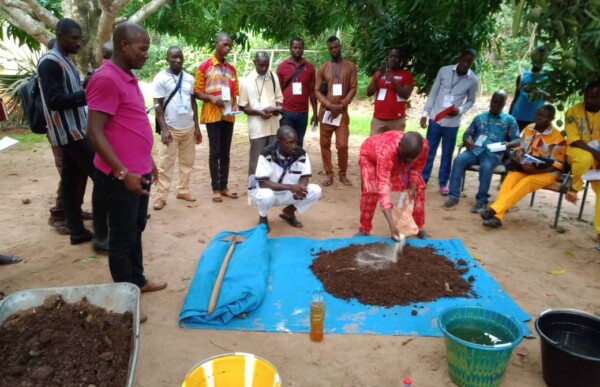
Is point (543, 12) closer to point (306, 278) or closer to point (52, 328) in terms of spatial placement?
point (306, 278)

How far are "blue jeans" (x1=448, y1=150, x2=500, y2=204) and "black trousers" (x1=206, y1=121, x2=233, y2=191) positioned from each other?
283 cm

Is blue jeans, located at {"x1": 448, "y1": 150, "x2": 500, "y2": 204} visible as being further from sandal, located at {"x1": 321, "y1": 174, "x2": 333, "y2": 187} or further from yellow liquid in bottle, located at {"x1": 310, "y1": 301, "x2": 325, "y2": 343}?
yellow liquid in bottle, located at {"x1": 310, "y1": 301, "x2": 325, "y2": 343}

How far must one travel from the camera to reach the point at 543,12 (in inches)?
90.5

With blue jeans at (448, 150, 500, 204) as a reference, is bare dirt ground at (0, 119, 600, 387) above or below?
below

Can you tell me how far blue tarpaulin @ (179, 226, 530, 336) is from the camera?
2924 mm

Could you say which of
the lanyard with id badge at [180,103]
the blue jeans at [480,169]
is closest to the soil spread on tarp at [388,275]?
the blue jeans at [480,169]

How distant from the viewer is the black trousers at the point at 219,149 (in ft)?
16.9

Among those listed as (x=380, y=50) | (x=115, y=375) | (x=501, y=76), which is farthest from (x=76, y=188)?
(x=501, y=76)

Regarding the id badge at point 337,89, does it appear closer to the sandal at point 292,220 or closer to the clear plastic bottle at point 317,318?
the sandal at point 292,220

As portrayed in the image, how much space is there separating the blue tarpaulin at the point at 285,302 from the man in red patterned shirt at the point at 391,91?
258 centimetres

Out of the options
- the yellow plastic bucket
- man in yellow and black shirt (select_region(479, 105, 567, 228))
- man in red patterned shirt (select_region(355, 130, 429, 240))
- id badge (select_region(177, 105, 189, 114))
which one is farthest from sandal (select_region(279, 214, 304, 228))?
the yellow plastic bucket

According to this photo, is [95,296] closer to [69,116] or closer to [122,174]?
[122,174]

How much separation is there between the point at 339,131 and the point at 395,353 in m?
3.74

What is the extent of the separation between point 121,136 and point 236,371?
4.84 ft
